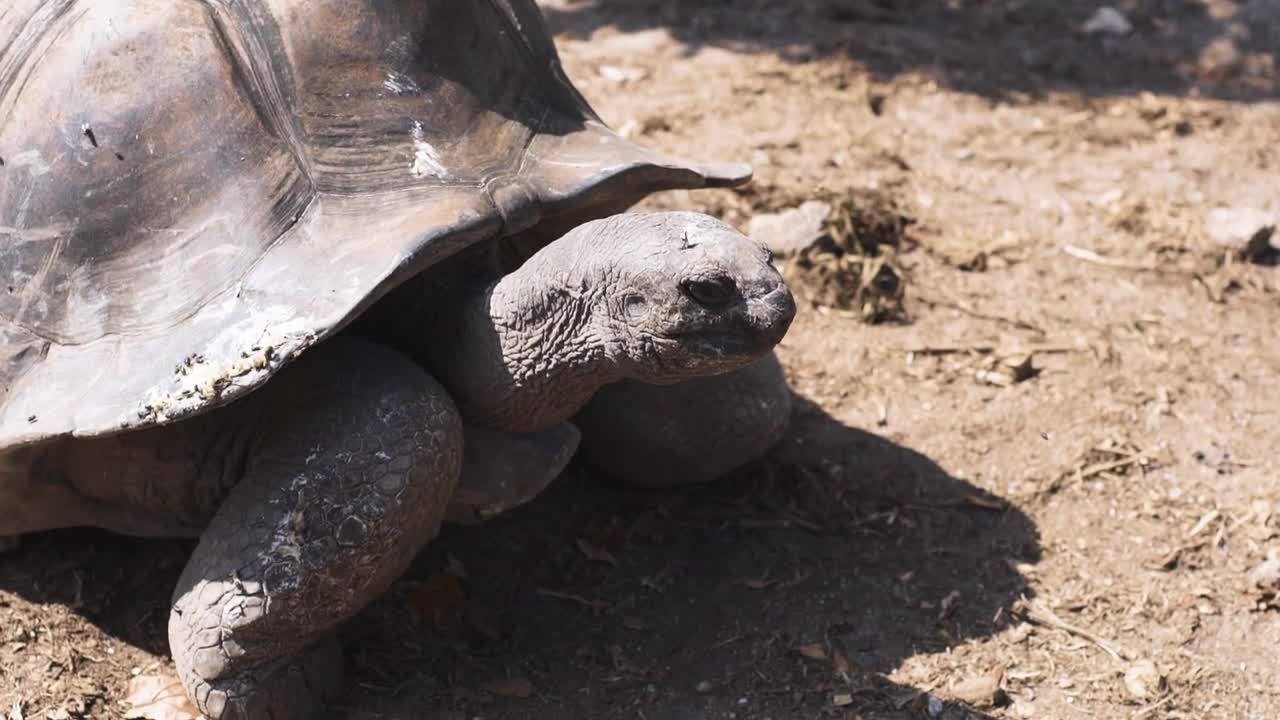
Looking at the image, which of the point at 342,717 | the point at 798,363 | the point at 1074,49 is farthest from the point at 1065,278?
the point at 342,717

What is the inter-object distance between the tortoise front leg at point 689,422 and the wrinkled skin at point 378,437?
1.57ft

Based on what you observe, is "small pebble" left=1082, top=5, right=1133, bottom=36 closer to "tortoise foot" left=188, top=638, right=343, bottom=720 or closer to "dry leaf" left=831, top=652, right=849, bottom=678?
"dry leaf" left=831, top=652, right=849, bottom=678

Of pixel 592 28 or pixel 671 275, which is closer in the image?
pixel 671 275

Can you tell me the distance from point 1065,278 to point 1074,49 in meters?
2.21

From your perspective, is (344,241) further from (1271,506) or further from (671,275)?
(1271,506)

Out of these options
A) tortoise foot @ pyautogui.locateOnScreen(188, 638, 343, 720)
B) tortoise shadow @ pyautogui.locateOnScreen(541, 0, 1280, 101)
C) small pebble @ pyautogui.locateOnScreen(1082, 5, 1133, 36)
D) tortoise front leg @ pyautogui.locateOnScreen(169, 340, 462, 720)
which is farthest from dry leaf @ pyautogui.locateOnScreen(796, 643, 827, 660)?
small pebble @ pyautogui.locateOnScreen(1082, 5, 1133, 36)

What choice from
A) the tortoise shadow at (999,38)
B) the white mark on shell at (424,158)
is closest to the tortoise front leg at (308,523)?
the white mark on shell at (424,158)

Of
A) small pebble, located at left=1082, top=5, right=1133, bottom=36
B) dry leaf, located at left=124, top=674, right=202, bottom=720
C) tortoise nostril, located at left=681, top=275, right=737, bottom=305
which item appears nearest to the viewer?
tortoise nostril, located at left=681, top=275, right=737, bottom=305

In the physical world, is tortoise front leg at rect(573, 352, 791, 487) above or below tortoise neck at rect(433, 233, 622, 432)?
below

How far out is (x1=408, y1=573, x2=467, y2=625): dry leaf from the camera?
9.80 ft

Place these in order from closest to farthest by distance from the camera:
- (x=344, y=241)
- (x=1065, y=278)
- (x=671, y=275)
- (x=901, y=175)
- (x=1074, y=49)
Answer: (x=671, y=275)
(x=344, y=241)
(x=1065, y=278)
(x=901, y=175)
(x=1074, y=49)

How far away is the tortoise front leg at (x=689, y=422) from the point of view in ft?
10.7

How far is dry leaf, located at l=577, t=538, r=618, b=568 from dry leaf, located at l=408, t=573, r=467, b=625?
0.33m

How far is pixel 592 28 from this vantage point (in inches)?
240
